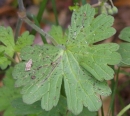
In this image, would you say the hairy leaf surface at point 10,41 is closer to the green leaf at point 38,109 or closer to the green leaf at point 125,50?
the green leaf at point 38,109

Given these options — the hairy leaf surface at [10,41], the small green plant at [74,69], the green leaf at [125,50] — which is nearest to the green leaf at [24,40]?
the hairy leaf surface at [10,41]

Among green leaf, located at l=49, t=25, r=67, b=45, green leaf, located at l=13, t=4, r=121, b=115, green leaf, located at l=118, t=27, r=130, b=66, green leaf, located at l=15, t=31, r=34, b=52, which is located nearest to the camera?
green leaf, located at l=13, t=4, r=121, b=115

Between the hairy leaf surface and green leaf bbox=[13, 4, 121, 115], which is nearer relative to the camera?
green leaf bbox=[13, 4, 121, 115]

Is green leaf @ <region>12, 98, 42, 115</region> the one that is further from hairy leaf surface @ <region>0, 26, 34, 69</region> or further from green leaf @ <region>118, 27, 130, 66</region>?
green leaf @ <region>118, 27, 130, 66</region>

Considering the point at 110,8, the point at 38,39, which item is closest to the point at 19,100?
the point at 110,8

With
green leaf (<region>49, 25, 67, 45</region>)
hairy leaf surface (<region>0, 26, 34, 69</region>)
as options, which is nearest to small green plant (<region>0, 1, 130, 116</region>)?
hairy leaf surface (<region>0, 26, 34, 69</region>)

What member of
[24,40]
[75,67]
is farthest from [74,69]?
[24,40]

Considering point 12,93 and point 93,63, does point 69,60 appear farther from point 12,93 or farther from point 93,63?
point 12,93

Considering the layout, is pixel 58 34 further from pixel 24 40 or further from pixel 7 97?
pixel 7 97
